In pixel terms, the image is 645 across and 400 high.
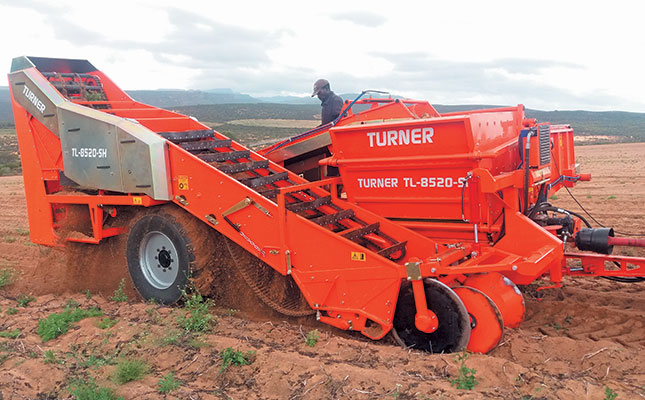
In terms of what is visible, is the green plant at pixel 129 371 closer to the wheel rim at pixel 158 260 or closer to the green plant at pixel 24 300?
the wheel rim at pixel 158 260

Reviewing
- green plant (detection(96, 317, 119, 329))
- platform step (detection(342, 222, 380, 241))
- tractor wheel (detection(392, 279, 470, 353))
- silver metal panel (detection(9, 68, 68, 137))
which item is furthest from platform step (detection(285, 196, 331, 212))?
silver metal panel (detection(9, 68, 68, 137))

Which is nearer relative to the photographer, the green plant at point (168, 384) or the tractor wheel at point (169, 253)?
the green plant at point (168, 384)

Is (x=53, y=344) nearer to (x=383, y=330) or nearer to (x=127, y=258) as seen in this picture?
(x=127, y=258)

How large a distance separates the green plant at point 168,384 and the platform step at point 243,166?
2.33 metres

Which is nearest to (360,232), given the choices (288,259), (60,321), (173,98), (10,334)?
(288,259)

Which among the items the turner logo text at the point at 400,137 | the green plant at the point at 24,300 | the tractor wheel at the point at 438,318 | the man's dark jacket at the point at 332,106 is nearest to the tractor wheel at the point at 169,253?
the green plant at the point at 24,300

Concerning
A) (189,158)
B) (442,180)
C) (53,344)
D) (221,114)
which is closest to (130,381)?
(53,344)

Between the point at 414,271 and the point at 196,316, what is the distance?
2107 mm

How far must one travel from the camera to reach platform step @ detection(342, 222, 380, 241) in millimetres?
5152

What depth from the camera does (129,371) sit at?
13.2ft

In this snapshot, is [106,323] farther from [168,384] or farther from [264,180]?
[264,180]

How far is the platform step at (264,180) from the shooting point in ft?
18.1

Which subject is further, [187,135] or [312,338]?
[187,135]

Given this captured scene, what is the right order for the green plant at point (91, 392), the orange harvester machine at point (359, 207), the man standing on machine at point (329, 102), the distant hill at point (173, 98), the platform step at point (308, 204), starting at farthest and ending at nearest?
the distant hill at point (173, 98), the man standing on machine at point (329, 102), the platform step at point (308, 204), the orange harvester machine at point (359, 207), the green plant at point (91, 392)
